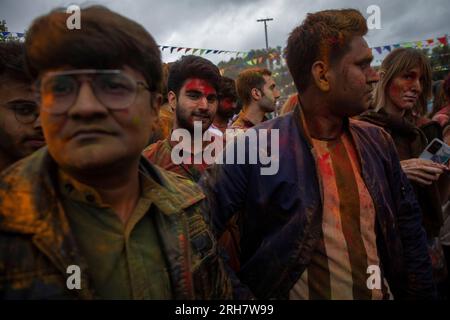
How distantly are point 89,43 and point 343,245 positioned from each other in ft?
4.58

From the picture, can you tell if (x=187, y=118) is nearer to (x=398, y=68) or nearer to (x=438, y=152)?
(x=398, y=68)

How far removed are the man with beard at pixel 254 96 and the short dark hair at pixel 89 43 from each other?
367 cm

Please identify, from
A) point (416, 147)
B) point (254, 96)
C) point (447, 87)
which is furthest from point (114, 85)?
point (254, 96)

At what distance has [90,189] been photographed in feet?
3.97

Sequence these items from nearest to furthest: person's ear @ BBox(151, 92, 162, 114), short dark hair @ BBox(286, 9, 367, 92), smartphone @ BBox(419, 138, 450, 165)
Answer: person's ear @ BBox(151, 92, 162, 114) < short dark hair @ BBox(286, 9, 367, 92) < smartphone @ BBox(419, 138, 450, 165)

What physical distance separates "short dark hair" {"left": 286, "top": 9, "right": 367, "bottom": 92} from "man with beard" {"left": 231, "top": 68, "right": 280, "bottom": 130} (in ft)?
9.13

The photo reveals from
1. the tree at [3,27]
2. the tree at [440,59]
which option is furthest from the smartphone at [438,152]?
the tree at [440,59]

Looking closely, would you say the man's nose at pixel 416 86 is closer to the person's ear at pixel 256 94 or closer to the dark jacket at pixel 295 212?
the dark jacket at pixel 295 212

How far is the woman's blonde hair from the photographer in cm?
301

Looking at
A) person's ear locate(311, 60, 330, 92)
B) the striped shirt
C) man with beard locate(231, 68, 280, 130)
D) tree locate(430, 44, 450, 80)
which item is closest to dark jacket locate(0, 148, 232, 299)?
the striped shirt

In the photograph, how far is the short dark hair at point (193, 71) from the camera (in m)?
3.21

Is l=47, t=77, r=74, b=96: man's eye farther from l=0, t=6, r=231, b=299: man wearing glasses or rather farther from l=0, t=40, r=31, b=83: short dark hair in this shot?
l=0, t=40, r=31, b=83: short dark hair
